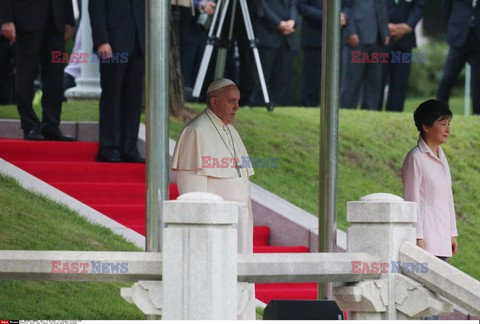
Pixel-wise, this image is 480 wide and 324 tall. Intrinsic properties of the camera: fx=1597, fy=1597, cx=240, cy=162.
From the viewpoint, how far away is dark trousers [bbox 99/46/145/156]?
14.7 metres

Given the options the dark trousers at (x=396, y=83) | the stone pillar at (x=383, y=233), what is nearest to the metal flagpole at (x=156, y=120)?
the stone pillar at (x=383, y=233)

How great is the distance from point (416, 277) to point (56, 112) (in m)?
6.19

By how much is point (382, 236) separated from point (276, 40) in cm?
1038

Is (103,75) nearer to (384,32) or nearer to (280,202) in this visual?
(280,202)

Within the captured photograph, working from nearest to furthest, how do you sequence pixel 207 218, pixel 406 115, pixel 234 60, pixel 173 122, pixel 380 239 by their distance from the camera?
pixel 207 218
pixel 380 239
pixel 173 122
pixel 234 60
pixel 406 115

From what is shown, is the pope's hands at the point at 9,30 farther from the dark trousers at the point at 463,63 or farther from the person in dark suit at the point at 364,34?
the dark trousers at the point at 463,63

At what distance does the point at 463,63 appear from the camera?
68.6ft

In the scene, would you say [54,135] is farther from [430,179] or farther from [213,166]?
[430,179]

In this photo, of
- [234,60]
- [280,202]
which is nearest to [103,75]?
[280,202]

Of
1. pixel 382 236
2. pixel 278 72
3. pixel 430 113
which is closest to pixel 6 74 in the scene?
pixel 278 72

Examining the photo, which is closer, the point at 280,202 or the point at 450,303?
the point at 450,303

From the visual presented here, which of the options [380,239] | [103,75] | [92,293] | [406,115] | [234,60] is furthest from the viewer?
[406,115]

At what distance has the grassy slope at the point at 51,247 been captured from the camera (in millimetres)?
11891

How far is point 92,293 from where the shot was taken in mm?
12344
